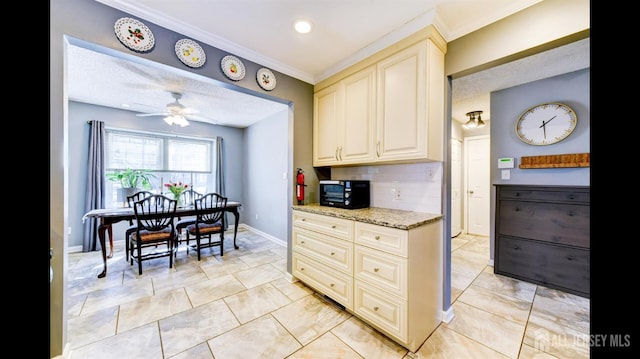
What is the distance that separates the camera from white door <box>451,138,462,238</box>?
445 centimetres

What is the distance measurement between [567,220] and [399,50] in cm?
252

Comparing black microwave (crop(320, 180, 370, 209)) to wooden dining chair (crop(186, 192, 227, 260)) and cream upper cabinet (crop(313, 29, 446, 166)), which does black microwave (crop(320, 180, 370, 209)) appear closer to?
cream upper cabinet (crop(313, 29, 446, 166))

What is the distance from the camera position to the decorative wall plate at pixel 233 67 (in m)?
2.17

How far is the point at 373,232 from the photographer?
180 centimetres

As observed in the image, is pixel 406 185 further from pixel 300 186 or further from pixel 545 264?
pixel 545 264

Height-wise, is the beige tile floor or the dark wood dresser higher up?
the dark wood dresser

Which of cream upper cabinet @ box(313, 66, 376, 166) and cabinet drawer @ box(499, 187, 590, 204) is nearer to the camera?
cream upper cabinet @ box(313, 66, 376, 166)

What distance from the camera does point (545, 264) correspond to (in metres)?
2.54

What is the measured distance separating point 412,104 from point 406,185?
0.78 m

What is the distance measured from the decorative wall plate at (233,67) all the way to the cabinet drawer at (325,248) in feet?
5.52

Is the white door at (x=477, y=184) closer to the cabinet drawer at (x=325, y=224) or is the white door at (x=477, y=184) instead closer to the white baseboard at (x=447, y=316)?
the white baseboard at (x=447, y=316)

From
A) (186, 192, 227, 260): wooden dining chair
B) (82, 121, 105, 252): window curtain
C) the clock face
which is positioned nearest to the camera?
the clock face

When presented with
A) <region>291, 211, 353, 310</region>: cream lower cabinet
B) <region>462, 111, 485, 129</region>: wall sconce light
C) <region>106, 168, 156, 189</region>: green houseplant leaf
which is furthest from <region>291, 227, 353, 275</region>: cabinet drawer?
<region>106, 168, 156, 189</region>: green houseplant leaf

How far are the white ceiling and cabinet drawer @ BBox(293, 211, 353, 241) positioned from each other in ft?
5.13
